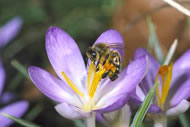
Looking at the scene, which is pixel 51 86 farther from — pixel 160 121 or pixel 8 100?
pixel 8 100

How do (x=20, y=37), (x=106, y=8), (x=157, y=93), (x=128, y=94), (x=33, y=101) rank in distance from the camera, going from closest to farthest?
1. (x=128, y=94)
2. (x=157, y=93)
3. (x=33, y=101)
4. (x=20, y=37)
5. (x=106, y=8)

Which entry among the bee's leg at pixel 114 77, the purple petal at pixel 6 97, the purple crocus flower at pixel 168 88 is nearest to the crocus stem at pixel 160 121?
the purple crocus flower at pixel 168 88

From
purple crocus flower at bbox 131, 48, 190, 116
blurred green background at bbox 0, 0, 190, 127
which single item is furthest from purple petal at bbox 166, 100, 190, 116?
blurred green background at bbox 0, 0, 190, 127

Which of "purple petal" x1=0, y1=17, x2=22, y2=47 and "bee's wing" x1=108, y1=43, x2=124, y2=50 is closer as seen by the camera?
"bee's wing" x1=108, y1=43, x2=124, y2=50

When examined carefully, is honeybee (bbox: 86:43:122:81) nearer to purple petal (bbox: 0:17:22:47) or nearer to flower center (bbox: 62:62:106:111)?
flower center (bbox: 62:62:106:111)

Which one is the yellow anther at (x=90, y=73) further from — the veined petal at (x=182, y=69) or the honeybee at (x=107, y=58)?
the veined petal at (x=182, y=69)

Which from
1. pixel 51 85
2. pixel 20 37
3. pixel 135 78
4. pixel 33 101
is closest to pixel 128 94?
pixel 135 78

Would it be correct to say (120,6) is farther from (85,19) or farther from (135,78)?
(135,78)
